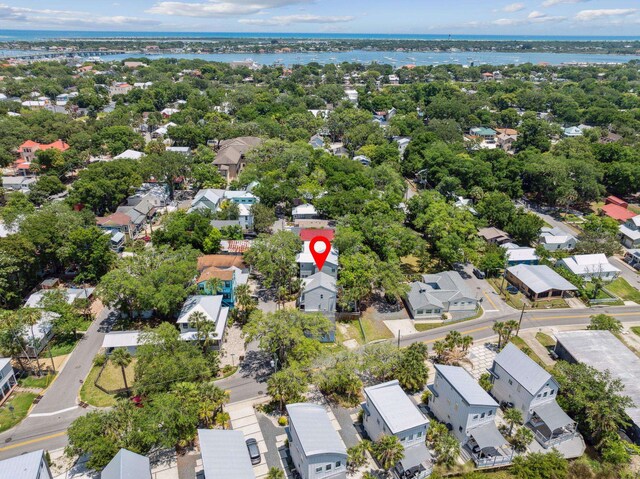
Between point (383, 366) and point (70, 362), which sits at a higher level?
point (383, 366)

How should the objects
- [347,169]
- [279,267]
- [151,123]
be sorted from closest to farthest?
1. [279,267]
2. [347,169]
3. [151,123]

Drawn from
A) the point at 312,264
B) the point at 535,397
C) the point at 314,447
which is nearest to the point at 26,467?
the point at 314,447

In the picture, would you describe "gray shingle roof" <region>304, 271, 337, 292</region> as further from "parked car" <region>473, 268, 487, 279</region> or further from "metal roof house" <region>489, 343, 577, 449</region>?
"parked car" <region>473, 268, 487, 279</region>

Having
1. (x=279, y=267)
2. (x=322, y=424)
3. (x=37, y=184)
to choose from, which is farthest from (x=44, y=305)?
(x=37, y=184)

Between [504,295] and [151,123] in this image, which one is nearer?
[504,295]

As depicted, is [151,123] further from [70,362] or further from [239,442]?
[239,442]

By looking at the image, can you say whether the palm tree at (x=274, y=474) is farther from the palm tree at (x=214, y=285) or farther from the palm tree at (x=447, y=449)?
the palm tree at (x=214, y=285)

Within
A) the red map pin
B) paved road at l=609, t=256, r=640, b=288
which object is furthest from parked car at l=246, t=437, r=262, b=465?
paved road at l=609, t=256, r=640, b=288
